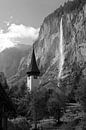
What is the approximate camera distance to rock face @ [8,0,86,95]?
83.2m

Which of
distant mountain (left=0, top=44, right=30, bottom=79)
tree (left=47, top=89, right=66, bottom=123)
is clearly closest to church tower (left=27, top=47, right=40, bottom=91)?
tree (left=47, top=89, right=66, bottom=123)

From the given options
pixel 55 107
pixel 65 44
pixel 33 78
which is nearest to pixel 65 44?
pixel 65 44

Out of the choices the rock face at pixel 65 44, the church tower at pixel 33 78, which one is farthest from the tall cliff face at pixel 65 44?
the church tower at pixel 33 78

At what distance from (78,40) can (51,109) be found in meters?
62.8

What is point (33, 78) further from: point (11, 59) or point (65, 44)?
point (11, 59)

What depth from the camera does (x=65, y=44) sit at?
9450 centimetres

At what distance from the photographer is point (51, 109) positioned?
92.2 ft

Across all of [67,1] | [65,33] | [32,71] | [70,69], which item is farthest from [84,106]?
[67,1]

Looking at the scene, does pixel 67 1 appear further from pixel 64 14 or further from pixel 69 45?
pixel 69 45

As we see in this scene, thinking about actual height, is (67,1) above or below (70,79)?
above

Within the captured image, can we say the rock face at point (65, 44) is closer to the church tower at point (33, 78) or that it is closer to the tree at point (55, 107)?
the church tower at point (33, 78)

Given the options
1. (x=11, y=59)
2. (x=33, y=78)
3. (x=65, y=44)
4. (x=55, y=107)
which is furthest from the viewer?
(x=11, y=59)

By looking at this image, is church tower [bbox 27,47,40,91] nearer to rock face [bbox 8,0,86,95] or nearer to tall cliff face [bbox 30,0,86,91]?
tall cliff face [bbox 30,0,86,91]

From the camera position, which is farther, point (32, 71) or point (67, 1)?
point (67, 1)
